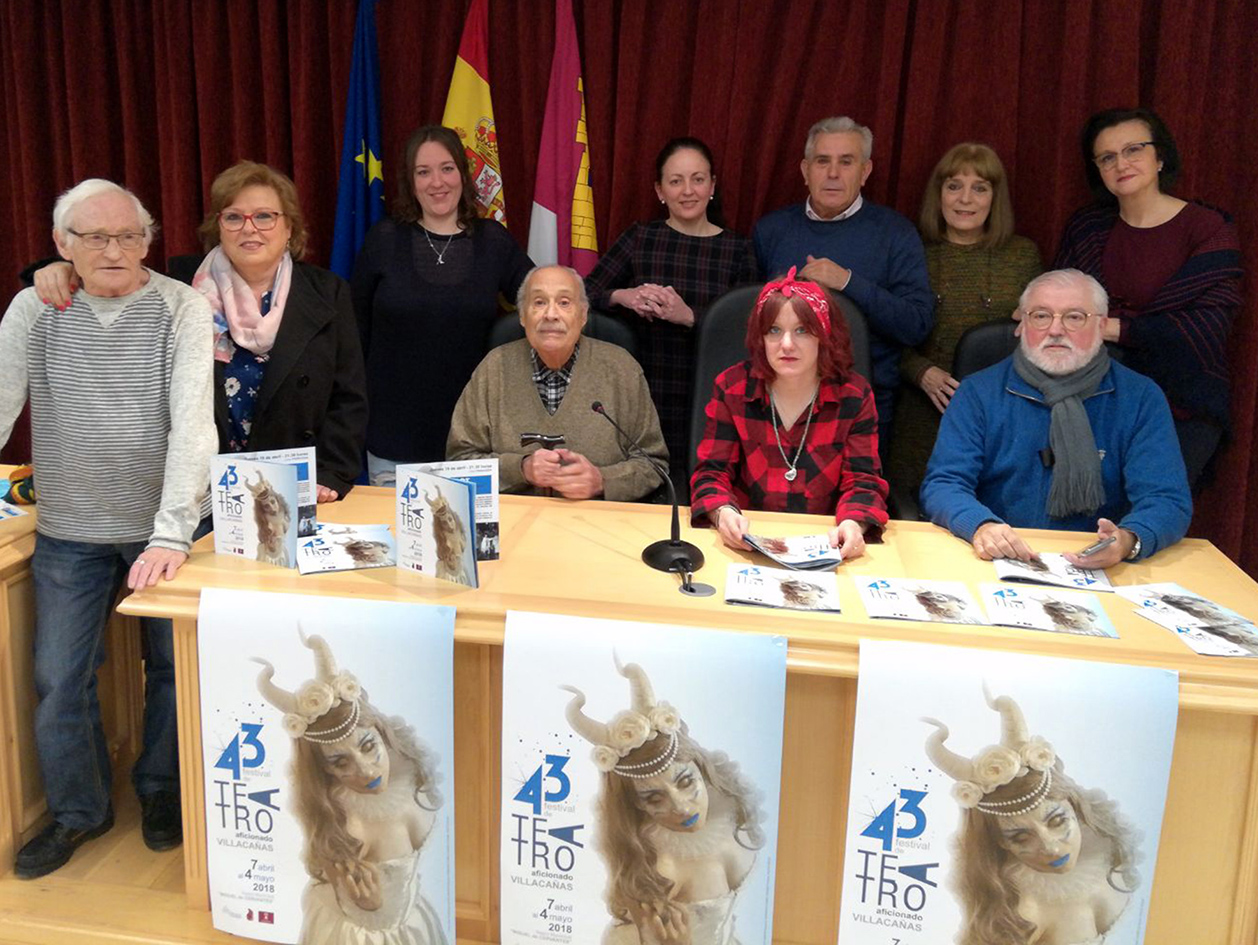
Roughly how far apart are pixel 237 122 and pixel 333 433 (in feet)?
5.77

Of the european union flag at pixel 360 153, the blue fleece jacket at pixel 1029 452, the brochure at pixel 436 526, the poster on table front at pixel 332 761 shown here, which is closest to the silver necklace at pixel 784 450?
the blue fleece jacket at pixel 1029 452

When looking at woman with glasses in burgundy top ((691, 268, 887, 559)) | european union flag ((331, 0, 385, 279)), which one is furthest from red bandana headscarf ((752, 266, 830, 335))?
european union flag ((331, 0, 385, 279))

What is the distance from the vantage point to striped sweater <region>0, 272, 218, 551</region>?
1964mm

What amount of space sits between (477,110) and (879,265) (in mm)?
1393

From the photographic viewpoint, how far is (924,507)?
2285 mm

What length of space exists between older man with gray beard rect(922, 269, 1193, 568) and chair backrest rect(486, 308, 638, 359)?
2.83 feet

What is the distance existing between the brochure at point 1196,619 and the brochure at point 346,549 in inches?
49.9

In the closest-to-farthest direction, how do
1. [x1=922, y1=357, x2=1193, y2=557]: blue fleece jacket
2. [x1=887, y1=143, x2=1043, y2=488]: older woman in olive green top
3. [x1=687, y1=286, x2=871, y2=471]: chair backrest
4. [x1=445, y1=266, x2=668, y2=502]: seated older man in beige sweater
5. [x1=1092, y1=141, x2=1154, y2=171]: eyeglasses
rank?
[x1=922, y1=357, x2=1193, y2=557]: blue fleece jacket → [x1=445, y1=266, x2=668, y2=502]: seated older man in beige sweater → [x1=687, y1=286, x2=871, y2=471]: chair backrest → [x1=1092, y1=141, x2=1154, y2=171]: eyeglasses → [x1=887, y1=143, x2=1043, y2=488]: older woman in olive green top

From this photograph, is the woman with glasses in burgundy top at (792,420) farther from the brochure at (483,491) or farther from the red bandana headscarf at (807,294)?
the brochure at (483,491)

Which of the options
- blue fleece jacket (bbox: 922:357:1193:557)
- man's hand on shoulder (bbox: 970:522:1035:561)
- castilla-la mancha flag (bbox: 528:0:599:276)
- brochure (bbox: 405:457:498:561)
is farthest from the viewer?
castilla-la mancha flag (bbox: 528:0:599:276)

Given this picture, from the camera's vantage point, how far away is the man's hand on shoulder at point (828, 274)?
2818 mm

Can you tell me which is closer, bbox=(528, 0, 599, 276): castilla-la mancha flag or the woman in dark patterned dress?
the woman in dark patterned dress

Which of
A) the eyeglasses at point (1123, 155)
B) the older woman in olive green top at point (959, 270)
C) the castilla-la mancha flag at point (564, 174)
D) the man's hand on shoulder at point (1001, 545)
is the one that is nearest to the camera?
the man's hand on shoulder at point (1001, 545)

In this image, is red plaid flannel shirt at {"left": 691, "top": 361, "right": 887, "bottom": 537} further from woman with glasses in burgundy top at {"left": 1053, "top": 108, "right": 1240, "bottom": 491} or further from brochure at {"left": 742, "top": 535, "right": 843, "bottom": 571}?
woman with glasses in burgundy top at {"left": 1053, "top": 108, "right": 1240, "bottom": 491}
